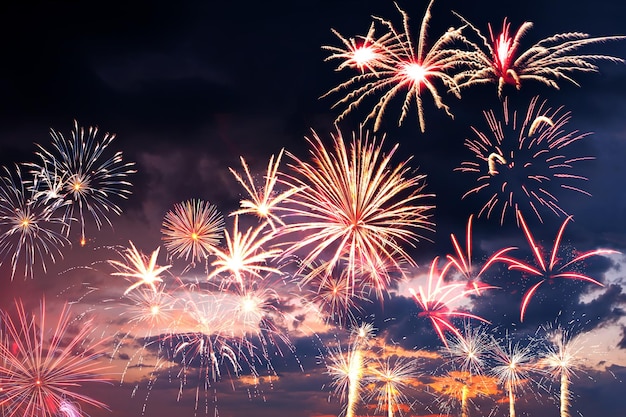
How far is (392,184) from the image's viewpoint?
40031mm

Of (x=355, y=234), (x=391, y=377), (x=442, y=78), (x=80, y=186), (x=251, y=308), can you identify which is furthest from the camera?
(x=391, y=377)

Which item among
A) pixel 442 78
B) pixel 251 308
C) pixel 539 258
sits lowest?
pixel 251 308

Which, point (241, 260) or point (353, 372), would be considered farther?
point (353, 372)

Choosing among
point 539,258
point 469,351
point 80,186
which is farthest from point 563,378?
point 80,186

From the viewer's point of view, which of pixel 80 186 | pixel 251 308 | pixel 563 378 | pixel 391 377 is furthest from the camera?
pixel 563 378

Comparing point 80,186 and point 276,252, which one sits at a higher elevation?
point 80,186

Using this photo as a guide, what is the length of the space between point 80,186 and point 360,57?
62.5 ft

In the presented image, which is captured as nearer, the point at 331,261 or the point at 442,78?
the point at 442,78

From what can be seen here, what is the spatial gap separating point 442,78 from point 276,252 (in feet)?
45.2

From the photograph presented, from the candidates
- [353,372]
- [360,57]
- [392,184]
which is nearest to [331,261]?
[392,184]

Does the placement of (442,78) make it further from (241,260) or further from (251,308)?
(251,308)

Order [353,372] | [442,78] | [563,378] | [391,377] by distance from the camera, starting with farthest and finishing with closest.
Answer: [563,378] → [391,377] → [353,372] → [442,78]

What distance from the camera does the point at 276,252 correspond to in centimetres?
4166

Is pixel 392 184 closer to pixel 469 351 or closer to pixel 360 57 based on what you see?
pixel 360 57
